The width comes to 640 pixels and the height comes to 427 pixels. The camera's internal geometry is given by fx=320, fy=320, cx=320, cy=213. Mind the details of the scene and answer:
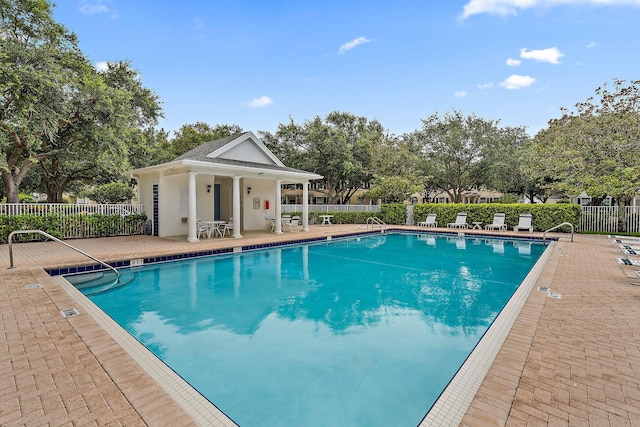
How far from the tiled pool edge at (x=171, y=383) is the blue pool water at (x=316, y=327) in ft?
1.37

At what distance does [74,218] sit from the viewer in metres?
13.1

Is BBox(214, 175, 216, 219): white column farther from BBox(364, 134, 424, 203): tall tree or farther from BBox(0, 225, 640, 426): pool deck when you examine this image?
BBox(364, 134, 424, 203): tall tree

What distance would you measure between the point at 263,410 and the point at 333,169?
26176 mm

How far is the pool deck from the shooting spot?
91.5 inches

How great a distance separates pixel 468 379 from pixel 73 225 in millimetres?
15270

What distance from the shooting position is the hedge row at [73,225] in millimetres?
11578

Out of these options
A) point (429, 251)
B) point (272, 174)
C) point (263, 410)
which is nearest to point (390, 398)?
point (263, 410)

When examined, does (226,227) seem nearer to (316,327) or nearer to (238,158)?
(238,158)

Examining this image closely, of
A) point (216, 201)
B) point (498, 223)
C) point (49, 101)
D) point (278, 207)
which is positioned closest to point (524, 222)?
point (498, 223)

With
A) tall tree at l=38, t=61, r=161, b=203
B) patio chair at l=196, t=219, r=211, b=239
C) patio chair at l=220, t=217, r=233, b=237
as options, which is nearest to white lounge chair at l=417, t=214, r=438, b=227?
patio chair at l=220, t=217, r=233, b=237

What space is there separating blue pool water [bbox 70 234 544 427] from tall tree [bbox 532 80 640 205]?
831 centimetres

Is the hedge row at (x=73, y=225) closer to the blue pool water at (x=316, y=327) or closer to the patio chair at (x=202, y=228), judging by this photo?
the patio chair at (x=202, y=228)

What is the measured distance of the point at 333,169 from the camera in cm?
2850

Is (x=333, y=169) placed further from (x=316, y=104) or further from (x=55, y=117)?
(x=55, y=117)
